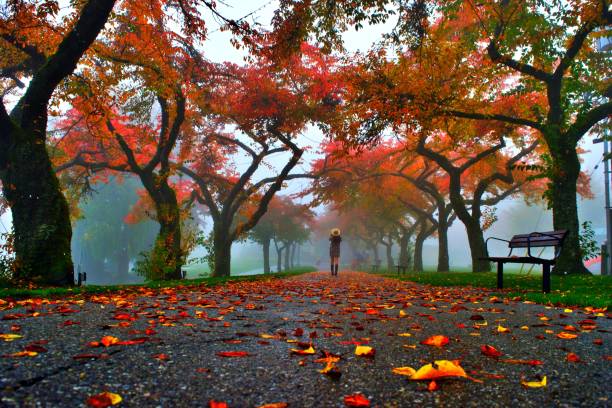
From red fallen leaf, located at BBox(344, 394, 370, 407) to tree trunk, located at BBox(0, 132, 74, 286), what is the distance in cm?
903

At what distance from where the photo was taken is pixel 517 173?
25328 millimetres

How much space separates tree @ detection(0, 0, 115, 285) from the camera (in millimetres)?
8938

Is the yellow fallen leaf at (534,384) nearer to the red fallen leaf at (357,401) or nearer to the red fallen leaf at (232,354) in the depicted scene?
the red fallen leaf at (357,401)

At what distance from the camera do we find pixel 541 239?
8125mm

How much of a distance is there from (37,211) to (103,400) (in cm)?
897

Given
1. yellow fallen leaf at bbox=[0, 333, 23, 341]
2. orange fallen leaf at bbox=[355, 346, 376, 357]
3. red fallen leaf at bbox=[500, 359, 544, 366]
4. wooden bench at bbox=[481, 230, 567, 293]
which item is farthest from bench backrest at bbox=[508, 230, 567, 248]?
yellow fallen leaf at bbox=[0, 333, 23, 341]

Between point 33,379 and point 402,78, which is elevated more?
point 402,78

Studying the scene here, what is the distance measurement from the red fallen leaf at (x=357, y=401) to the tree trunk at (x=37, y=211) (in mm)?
9033

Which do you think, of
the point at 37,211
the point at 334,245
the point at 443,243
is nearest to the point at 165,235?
the point at 37,211

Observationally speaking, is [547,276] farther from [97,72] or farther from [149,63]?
[97,72]

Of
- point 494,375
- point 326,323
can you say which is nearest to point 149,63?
point 326,323

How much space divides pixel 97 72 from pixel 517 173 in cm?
2388

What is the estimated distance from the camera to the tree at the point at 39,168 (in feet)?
29.3

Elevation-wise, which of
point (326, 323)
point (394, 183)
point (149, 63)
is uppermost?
point (149, 63)
